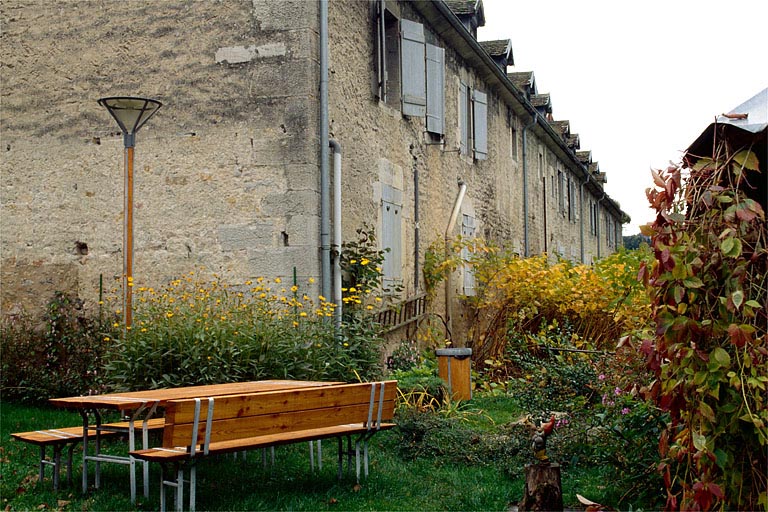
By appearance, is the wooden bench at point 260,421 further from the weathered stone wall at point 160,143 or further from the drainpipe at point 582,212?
the drainpipe at point 582,212

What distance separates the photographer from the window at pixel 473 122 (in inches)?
559

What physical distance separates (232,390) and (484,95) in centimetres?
1051

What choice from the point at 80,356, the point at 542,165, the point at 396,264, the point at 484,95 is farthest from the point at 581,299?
the point at 542,165

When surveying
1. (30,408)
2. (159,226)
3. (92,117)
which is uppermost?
(92,117)

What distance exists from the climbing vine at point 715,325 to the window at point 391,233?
22.2ft

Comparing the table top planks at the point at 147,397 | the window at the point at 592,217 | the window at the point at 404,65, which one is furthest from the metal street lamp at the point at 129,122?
the window at the point at 592,217

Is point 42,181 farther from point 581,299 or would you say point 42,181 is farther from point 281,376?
point 581,299

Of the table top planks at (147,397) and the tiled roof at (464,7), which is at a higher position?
the tiled roof at (464,7)

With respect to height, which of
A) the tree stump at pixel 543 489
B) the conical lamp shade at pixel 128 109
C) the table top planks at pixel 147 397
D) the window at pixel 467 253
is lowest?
Result: the tree stump at pixel 543 489

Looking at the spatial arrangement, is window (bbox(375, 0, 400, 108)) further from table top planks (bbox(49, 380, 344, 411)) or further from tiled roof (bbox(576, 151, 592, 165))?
tiled roof (bbox(576, 151, 592, 165))

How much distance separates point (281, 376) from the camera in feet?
24.8

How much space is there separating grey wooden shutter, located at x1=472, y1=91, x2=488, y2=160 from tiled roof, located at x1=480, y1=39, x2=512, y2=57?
3.02 meters

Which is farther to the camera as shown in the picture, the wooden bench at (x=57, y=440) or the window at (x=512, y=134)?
the window at (x=512, y=134)

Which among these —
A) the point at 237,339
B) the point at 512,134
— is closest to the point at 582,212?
the point at 512,134
